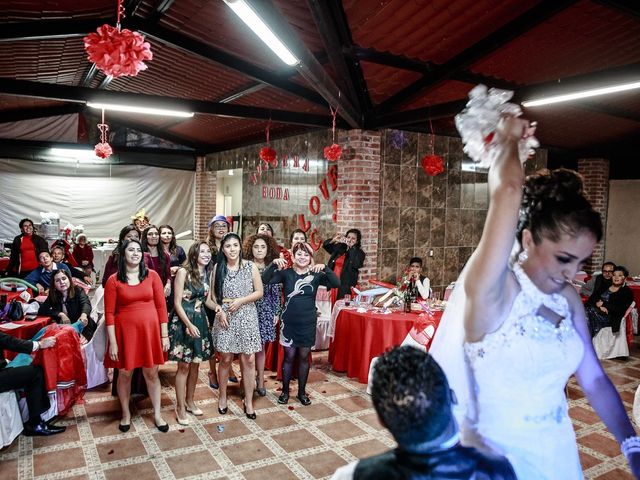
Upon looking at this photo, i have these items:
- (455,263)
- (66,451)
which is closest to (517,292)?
(66,451)

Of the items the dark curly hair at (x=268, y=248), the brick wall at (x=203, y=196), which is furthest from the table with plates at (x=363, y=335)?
the brick wall at (x=203, y=196)

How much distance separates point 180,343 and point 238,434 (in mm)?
940

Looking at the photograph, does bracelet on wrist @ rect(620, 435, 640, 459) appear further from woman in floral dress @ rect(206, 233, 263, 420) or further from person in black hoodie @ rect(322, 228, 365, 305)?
person in black hoodie @ rect(322, 228, 365, 305)

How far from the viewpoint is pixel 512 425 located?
1280 mm

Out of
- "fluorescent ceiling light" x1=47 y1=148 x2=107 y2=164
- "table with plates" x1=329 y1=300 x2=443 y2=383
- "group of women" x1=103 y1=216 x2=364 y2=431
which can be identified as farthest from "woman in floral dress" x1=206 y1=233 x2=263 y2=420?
"fluorescent ceiling light" x1=47 y1=148 x2=107 y2=164

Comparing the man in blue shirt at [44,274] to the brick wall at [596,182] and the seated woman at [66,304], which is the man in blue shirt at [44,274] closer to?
the seated woman at [66,304]

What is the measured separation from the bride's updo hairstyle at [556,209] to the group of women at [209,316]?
10.8 feet

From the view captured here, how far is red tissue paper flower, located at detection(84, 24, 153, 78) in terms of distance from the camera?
2732 mm

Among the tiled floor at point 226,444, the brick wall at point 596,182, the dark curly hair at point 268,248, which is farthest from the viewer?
the brick wall at point 596,182

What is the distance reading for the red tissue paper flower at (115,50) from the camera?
273 cm

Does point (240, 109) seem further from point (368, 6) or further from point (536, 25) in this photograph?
point (536, 25)

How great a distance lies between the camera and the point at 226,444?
12.8ft

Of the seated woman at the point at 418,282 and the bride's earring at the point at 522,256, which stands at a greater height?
the bride's earring at the point at 522,256

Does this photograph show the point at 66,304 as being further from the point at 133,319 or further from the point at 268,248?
the point at 268,248
